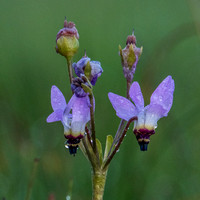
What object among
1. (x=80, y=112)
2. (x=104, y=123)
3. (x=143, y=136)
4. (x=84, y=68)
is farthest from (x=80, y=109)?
(x=104, y=123)

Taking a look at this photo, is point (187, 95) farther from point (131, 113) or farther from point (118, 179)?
point (131, 113)

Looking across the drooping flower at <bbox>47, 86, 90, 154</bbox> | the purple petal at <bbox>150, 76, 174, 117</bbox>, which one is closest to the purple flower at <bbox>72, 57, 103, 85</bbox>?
the drooping flower at <bbox>47, 86, 90, 154</bbox>

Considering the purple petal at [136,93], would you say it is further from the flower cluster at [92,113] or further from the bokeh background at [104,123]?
the bokeh background at [104,123]

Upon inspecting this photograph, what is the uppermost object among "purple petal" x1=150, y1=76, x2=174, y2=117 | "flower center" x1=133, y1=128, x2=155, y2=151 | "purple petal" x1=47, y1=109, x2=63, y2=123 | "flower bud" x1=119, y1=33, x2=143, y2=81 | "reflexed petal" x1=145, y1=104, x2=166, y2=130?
"flower bud" x1=119, y1=33, x2=143, y2=81

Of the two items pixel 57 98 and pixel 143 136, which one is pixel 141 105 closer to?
pixel 143 136

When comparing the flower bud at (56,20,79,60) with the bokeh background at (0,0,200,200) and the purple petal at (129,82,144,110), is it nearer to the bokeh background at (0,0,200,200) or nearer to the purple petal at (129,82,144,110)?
the purple petal at (129,82,144,110)

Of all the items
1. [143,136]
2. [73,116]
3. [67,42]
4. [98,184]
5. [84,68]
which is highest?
[67,42]
